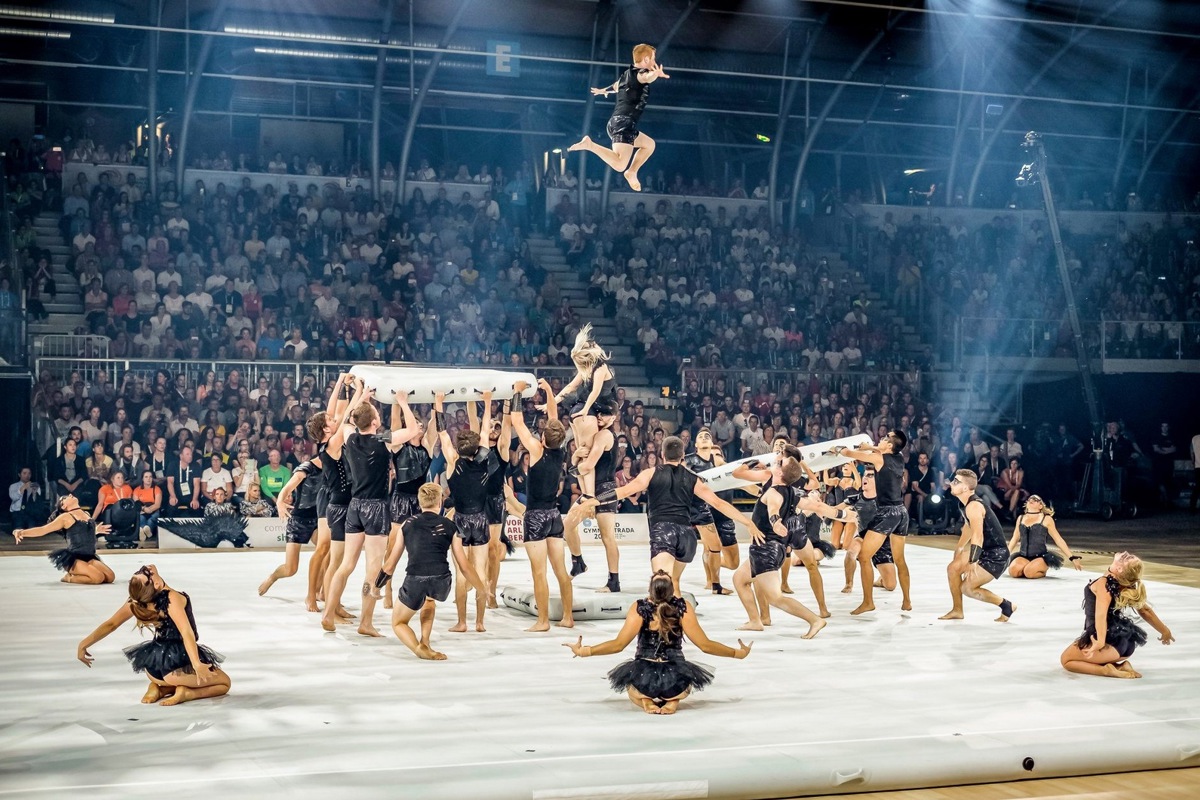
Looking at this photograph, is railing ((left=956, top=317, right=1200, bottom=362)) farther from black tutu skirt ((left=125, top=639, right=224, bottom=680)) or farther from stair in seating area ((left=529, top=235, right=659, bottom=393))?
black tutu skirt ((left=125, top=639, right=224, bottom=680))

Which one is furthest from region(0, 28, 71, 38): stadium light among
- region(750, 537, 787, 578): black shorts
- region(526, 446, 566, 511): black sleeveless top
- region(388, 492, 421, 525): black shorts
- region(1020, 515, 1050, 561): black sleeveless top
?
region(750, 537, 787, 578): black shorts

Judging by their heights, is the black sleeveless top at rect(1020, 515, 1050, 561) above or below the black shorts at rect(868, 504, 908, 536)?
below

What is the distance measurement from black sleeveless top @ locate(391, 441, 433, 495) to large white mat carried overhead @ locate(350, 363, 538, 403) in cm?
37

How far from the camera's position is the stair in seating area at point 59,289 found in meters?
18.3

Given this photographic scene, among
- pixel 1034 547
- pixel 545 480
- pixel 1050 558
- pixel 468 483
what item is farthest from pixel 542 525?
pixel 1050 558

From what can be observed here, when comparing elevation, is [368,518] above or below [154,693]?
above

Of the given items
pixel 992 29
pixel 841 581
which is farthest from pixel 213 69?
pixel 841 581

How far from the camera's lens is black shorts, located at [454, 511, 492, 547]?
30.8ft

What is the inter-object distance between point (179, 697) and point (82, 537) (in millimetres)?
5434

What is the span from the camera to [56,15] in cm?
1877

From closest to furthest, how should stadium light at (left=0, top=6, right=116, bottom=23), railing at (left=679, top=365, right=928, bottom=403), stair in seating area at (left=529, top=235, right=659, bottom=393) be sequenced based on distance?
stadium light at (left=0, top=6, right=116, bottom=23), railing at (left=679, top=365, right=928, bottom=403), stair in seating area at (left=529, top=235, right=659, bottom=393)

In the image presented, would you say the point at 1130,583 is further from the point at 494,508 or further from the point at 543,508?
the point at 494,508

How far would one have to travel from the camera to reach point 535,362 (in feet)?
62.0

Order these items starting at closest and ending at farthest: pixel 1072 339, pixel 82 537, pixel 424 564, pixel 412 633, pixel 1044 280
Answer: pixel 424 564
pixel 412 633
pixel 82 537
pixel 1072 339
pixel 1044 280
